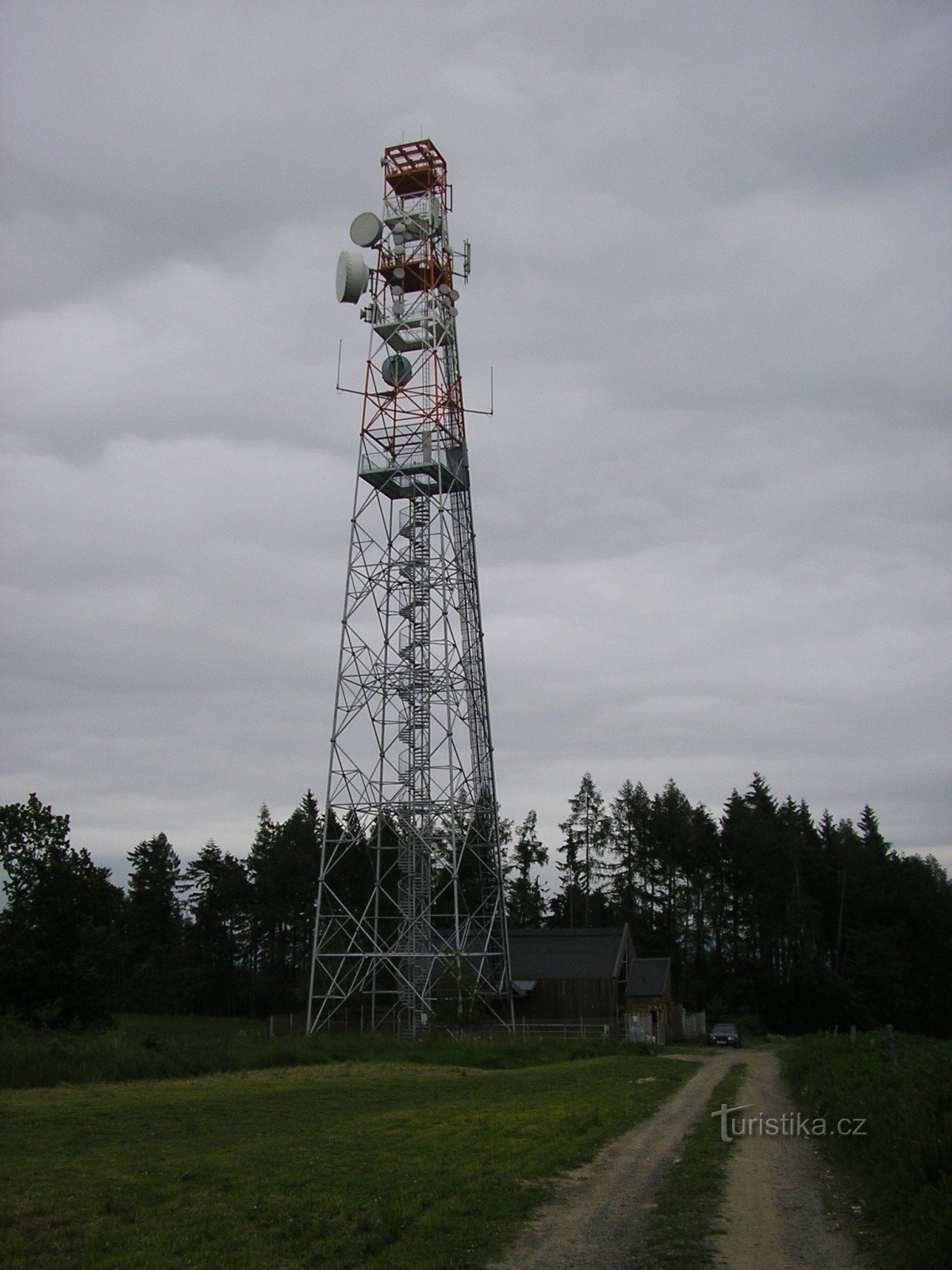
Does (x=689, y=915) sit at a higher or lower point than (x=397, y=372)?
lower

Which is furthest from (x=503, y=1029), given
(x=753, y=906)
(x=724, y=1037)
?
(x=753, y=906)

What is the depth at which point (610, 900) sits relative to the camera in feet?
257

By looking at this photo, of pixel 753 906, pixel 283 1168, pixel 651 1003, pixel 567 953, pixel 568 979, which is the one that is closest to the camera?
pixel 283 1168

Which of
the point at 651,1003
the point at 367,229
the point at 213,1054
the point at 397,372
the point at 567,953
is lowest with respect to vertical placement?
the point at 213,1054

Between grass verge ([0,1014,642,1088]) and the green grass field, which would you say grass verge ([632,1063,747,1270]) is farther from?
grass verge ([0,1014,642,1088])

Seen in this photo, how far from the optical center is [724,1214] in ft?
35.1

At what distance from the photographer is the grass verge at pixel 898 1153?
8656mm

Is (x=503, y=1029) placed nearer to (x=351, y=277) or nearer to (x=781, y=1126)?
(x=781, y=1126)

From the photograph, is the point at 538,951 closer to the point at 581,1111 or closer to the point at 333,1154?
the point at 581,1111

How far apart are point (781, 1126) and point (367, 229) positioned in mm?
32818

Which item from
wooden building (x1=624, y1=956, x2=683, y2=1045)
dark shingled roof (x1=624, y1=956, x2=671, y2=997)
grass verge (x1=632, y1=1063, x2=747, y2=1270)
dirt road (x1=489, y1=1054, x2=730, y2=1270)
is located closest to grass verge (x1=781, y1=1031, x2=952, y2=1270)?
grass verge (x1=632, y1=1063, x2=747, y2=1270)

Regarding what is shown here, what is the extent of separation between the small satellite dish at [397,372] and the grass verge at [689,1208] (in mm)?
28624

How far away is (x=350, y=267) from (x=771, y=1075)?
94.5ft

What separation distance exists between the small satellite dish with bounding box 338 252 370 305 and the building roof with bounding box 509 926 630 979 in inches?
1114
